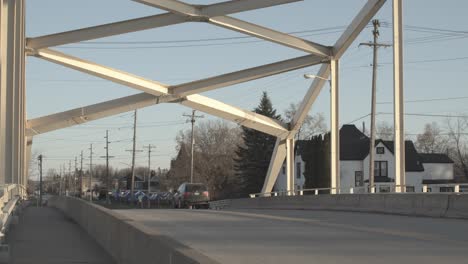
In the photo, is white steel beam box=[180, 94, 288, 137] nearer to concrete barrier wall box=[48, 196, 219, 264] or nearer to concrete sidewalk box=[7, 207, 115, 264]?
concrete sidewalk box=[7, 207, 115, 264]

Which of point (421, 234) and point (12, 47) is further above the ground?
point (12, 47)

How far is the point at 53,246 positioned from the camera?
16344mm

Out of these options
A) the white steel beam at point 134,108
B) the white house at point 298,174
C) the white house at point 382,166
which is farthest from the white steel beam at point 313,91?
the white house at point 298,174

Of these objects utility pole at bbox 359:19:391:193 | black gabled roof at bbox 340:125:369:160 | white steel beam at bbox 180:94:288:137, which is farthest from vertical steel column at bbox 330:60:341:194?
black gabled roof at bbox 340:125:369:160

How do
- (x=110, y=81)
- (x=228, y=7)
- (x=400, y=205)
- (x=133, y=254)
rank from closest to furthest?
(x=133, y=254) < (x=400, y=205) < (x=228, y=7) < (x=110, y=81)

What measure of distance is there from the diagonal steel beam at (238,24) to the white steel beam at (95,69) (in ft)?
30.6

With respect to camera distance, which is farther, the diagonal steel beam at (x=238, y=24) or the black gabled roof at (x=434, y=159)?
the black gabled roof at (x=434, y=159)

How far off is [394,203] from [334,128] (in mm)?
14033

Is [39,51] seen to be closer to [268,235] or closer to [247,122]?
[247,122]

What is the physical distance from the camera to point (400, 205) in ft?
83.0

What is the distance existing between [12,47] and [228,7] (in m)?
14.1

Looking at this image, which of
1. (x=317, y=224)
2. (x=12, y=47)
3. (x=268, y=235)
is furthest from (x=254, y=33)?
(x=268, y=235)

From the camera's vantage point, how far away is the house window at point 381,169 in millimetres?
83562

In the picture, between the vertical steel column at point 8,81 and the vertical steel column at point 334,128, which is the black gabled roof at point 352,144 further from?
the vertical steel column at point 8,81
